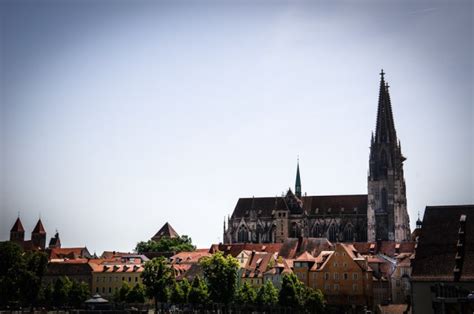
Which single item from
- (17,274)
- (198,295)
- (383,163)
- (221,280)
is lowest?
(198,295)

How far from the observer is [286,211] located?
158 meters

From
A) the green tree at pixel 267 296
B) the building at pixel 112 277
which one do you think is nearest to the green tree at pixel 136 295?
the building at pixel 112 277

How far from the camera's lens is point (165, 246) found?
6368 inches

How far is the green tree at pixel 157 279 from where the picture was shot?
93062 millimetres

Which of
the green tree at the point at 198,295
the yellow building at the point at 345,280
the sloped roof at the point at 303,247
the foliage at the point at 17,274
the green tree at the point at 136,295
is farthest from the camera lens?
the sloped roof at the point at 303,247

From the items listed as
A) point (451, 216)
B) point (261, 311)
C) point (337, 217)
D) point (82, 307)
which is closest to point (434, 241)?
point (451, 216)

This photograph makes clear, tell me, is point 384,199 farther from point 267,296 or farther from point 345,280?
point 267,296

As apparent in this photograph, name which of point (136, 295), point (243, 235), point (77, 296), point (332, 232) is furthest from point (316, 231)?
point (77, 296)

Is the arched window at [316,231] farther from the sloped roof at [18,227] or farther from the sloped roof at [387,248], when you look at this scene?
the sloped roof at [18,227]

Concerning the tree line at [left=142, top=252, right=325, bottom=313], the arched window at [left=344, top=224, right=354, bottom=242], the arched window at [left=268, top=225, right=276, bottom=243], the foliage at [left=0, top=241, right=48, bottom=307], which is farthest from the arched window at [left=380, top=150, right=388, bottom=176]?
the foliage at [left=0, top=241, right=48, bottom=307]

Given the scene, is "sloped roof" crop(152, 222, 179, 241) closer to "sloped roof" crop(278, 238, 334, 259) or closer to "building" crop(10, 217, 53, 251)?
"building" crop(10, 217, 53, 251)

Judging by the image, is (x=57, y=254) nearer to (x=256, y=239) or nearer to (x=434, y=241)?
(x=256, y=239)

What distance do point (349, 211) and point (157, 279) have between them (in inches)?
2695

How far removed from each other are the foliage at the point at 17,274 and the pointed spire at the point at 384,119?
74857 millimetres
